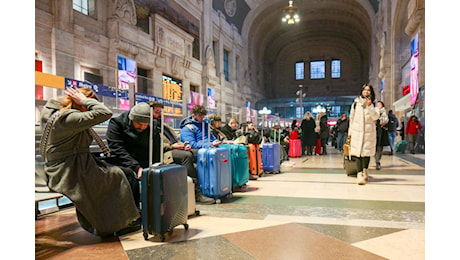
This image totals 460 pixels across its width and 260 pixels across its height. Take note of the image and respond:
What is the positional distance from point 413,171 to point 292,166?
2.78 meters

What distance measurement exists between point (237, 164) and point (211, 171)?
93 centimetres

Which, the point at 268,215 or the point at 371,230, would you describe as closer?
the point at 371,230

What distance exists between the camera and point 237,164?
5.02 m

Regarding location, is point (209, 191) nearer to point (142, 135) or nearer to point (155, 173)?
point (142, 135)

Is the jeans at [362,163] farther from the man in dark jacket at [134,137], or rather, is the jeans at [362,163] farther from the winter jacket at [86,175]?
the winter jacket at [86,175]

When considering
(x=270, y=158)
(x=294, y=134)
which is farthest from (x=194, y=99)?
(x=294, y=134)

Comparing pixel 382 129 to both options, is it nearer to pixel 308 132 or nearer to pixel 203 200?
pixel 308 132

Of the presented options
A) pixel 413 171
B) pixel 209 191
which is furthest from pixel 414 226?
pixel 413 171

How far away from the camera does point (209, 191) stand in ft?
13.8

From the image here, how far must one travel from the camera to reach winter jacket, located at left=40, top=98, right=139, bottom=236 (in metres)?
2.51

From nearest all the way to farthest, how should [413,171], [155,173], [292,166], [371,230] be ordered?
[155,173] → [371,230] → [413,171] → [292,166]

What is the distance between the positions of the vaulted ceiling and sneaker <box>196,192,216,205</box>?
26.2m
